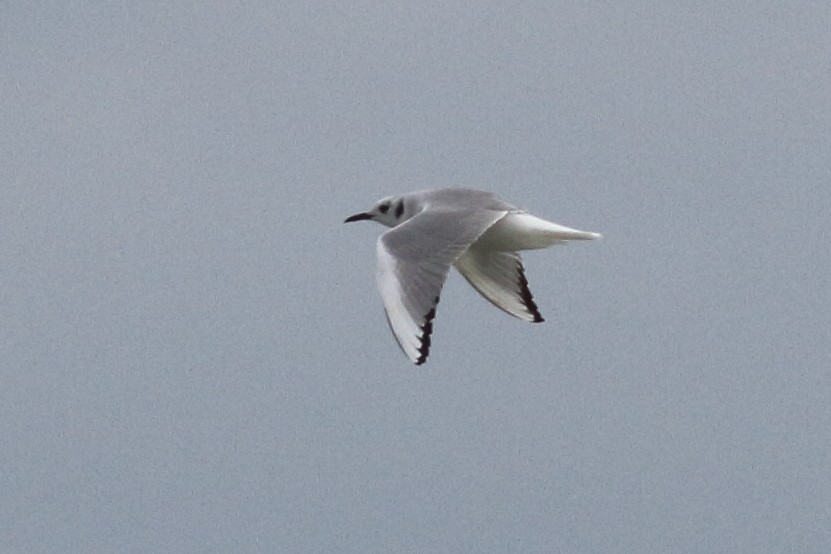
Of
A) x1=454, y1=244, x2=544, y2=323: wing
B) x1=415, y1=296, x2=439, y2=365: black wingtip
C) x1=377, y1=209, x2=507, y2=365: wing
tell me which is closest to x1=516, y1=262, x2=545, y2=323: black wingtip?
x1=454, y1=244, x2=544, y2=323: wing

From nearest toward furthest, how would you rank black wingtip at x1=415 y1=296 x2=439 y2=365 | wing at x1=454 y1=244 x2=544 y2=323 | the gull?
black wingtip at x1=415 y1=296 x2=439 y2=365 → the gull → wing at x1=454 y1=244 x2=544 y2=323

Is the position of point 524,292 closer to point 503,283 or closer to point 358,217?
point 503,283

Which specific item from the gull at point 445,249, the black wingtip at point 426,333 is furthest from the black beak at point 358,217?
the black wingtip at point 426,333

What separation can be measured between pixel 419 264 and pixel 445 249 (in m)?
0.29

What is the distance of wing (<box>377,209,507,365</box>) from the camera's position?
9508mm

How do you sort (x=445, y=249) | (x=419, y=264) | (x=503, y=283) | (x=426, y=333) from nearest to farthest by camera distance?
(x=426, y=333) < (x=419, y=264) < (x=445, y=249) < (x=503, y=283)

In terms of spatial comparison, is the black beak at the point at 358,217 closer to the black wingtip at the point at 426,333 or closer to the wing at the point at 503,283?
the wing at the point at 503,283

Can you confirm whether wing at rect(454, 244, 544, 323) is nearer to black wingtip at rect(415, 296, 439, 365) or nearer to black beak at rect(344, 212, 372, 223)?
black beak at rect(344, 212, 372, 223)

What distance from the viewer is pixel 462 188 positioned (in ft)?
37.2

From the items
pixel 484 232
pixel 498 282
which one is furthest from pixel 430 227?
pixel 498 282

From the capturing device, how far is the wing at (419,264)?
9.51 m

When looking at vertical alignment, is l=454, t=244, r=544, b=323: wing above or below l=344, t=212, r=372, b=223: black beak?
below

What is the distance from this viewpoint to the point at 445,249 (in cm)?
1021

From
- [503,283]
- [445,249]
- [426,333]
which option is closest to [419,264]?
[445,249]
